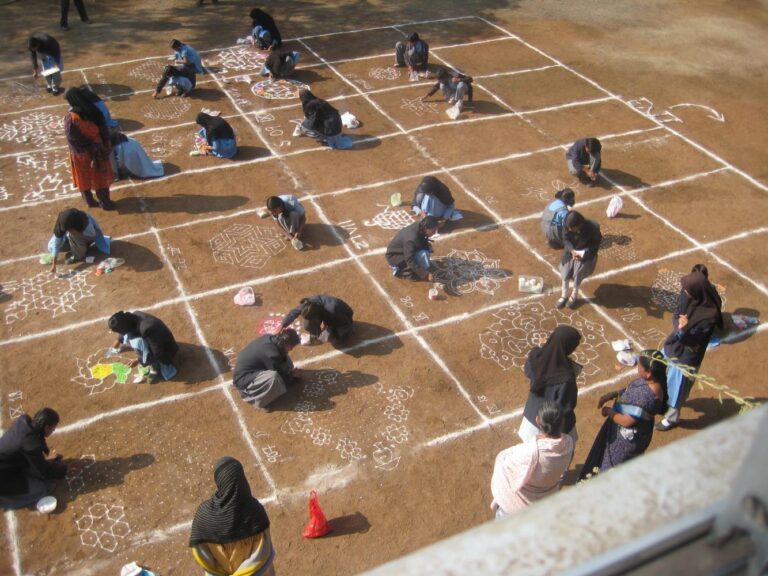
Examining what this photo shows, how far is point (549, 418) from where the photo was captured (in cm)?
568

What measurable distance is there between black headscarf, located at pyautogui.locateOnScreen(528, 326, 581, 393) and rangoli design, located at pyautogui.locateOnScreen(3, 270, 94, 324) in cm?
639

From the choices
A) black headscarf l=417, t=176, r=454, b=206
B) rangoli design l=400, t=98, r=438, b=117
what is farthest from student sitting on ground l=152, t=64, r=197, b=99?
black headscarf l=417, t=176, r=454, b=206

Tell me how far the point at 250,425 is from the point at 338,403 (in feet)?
3.46

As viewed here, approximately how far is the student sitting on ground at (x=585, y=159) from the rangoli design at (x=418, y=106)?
3.25 meters

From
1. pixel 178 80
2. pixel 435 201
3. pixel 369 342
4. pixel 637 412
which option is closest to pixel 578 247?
pixel 435 201

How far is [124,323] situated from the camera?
8156 mm

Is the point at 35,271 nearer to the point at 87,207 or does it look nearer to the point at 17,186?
the point at 87,207

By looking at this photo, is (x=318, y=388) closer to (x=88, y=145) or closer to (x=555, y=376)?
(x=555, y=376)

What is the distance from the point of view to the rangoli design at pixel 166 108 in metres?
13.8

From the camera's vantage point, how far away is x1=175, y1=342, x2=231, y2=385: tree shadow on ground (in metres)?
8.51

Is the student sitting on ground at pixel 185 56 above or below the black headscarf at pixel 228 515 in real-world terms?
above

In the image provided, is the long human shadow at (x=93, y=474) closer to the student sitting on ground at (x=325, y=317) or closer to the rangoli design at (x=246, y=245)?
the student sitting on ground at (x=325, y=317)

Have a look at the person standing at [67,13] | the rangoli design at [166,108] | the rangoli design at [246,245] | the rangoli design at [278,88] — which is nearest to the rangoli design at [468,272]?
the rangoli design at [246,245]

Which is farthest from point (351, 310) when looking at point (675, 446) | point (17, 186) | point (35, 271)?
point (675, 446)
